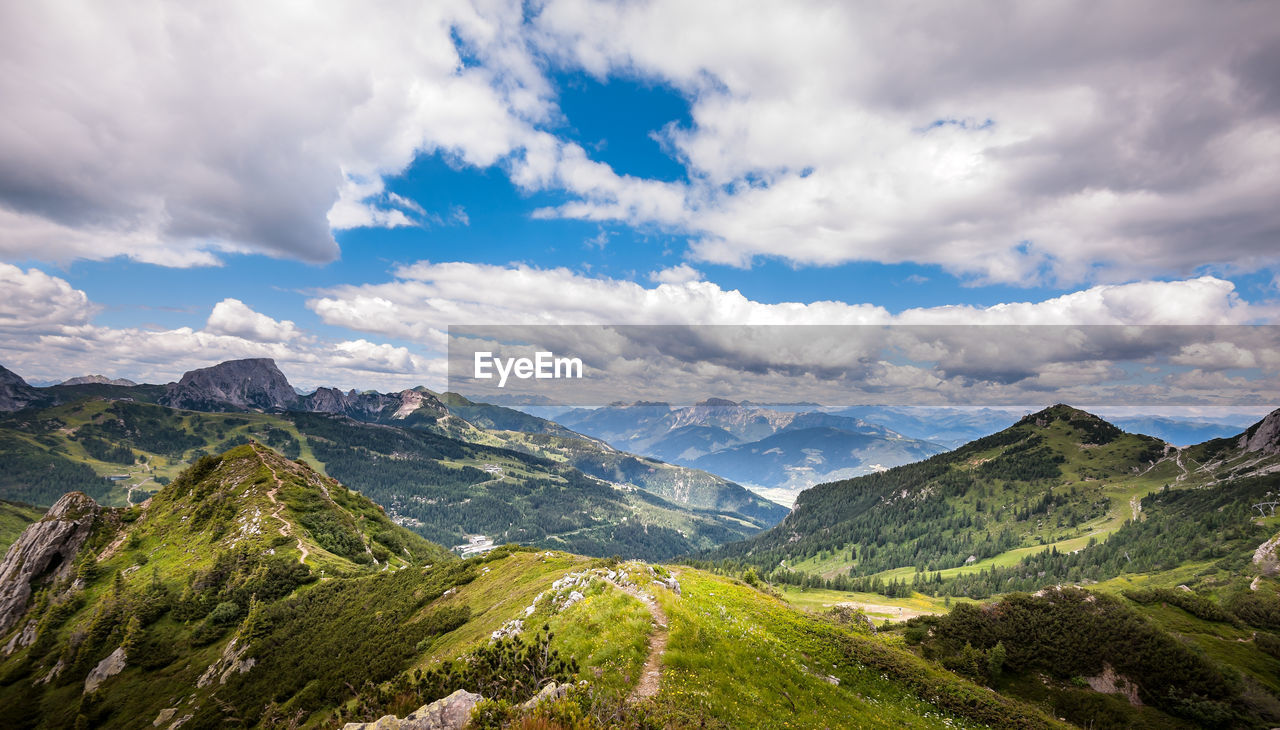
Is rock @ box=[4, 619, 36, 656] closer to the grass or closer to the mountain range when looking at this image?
the mountain range

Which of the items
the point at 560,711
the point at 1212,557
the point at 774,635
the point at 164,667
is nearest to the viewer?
the point at 560,711

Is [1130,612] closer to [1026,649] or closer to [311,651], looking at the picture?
[1026,649]

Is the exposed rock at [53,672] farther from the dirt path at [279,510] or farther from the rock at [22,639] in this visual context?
the dirt path at [279,510]

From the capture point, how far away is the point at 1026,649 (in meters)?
49.7

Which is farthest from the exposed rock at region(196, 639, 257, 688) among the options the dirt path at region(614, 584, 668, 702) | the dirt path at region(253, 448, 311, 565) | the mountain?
the dirt path at region(614, 584, 668, 702)

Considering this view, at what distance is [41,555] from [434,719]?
13517 cm

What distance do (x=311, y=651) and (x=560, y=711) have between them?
2312 inches

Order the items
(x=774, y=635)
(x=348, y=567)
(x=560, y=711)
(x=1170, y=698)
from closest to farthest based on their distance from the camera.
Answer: (x=560, y=711) → (x=774, y=635) → (x=1170, y=698) → (x=348, y=567)

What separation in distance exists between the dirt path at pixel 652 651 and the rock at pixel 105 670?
83063mm

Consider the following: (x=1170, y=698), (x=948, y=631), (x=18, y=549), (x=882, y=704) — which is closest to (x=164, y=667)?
(x=18, y=549)

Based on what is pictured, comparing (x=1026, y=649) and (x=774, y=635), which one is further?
(x=1026, y=649)

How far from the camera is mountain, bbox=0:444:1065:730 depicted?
24.0 m

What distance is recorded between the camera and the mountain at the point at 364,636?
24.0 meters

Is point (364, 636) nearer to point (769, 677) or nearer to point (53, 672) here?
point (769, 677)
